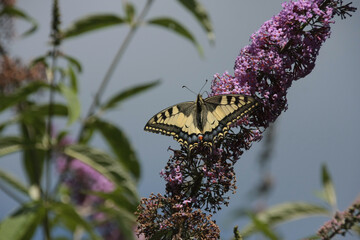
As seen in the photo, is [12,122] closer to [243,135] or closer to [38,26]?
[38,26]

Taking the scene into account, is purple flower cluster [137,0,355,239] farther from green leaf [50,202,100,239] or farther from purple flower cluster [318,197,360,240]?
green leaf [50,202,100,239]

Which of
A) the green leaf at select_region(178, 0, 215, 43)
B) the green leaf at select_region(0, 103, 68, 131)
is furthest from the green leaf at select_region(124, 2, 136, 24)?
the green leaf at select_region(0, 103, 68, 131)

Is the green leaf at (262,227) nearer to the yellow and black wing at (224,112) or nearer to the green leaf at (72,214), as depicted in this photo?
the yellow and black wing at (224,112)

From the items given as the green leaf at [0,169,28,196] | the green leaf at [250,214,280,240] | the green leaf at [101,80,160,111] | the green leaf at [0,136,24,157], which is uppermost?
the green leaf at [101,80,160,111]

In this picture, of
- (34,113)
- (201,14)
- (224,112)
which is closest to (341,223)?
(224,112)

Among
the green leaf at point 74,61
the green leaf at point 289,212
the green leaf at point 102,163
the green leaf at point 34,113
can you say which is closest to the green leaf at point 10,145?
the green leaf at point 34,113
